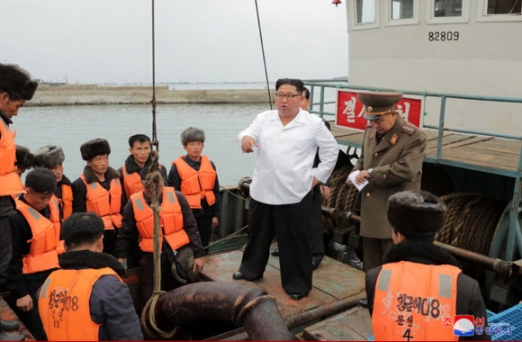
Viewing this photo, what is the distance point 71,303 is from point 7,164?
1.07 metres

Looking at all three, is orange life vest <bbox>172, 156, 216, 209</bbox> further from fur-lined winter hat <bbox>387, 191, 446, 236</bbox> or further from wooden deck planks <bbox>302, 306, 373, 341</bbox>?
fur-lined winter hat <bbox>387, 191, 446, 236</bbox>

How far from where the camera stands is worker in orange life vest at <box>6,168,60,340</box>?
10.9 ft

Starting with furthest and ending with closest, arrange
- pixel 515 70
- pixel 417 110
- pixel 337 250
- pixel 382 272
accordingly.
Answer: pixel 337 250 → pixel 515 70 → pixel 417 110 → pixel 382 272

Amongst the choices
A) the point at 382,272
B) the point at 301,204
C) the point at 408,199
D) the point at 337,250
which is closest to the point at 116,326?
the point at 382,272

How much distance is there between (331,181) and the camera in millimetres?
7367

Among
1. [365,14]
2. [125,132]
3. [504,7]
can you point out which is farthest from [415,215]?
[125,132]

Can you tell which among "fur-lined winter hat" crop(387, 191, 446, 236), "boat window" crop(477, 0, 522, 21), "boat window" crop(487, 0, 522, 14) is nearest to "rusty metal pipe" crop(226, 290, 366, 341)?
"fur-lined winter hat" crop(387, 191, 446, 236)

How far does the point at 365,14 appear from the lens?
8.20m

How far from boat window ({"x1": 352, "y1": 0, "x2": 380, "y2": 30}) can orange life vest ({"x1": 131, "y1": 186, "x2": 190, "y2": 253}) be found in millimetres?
5421

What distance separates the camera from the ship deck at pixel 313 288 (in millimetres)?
3910

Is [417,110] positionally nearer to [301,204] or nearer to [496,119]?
[496,119]

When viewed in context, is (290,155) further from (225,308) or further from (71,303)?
(71,303)

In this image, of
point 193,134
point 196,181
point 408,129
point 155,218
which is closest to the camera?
point 155,218

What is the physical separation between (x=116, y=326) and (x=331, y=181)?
533 cm
